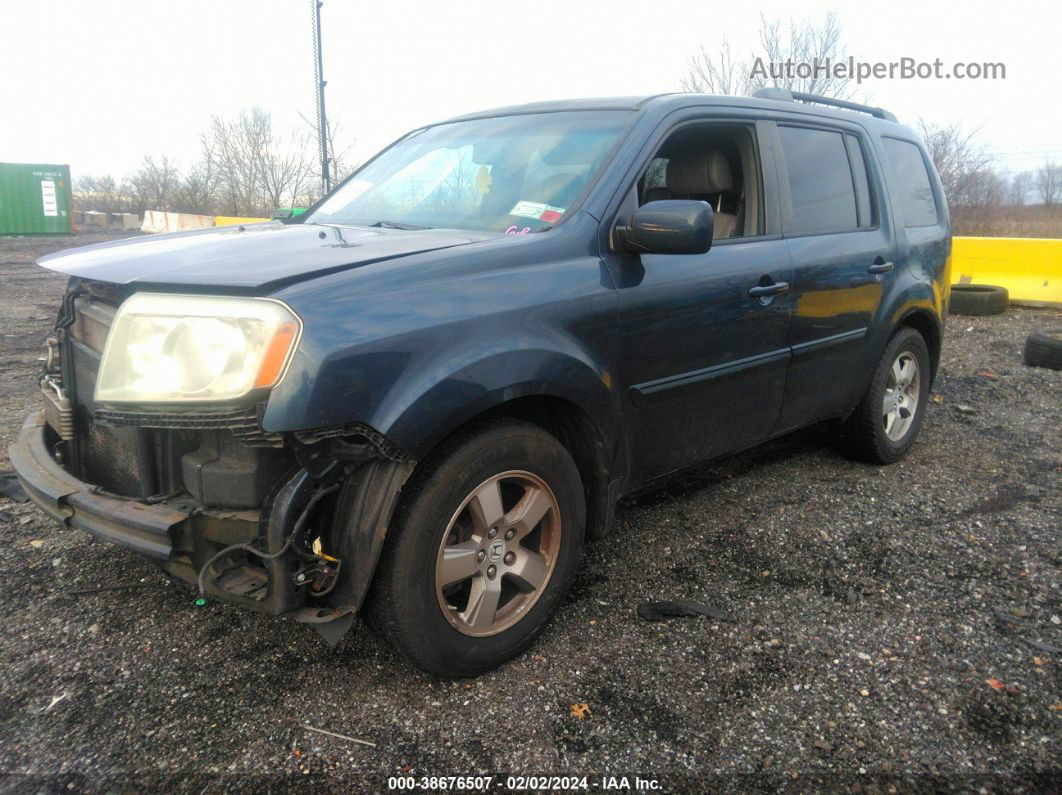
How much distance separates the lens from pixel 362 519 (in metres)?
2.17

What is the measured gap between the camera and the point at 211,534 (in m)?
2.17

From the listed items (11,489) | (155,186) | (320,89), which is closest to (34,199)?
(155,186)

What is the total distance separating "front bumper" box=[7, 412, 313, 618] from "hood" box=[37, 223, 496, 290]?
0.58 metres

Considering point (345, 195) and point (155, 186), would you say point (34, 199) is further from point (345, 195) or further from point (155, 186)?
point (345, 195)

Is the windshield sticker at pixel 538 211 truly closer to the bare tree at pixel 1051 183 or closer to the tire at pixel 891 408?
the tire at pixel 891 408

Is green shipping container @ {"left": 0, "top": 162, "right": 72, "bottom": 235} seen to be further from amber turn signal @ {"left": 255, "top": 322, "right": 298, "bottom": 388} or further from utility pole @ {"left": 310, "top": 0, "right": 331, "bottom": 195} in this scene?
amber turn signal @ {"left": 255, "top": 322, "right": 298, "bottom": 388}

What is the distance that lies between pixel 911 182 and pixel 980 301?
565 centimetres

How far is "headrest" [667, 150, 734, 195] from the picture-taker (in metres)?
3.46

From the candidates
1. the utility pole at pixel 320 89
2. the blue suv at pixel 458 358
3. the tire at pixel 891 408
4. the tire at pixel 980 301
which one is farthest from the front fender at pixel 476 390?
the utility pole at pixel 320 89

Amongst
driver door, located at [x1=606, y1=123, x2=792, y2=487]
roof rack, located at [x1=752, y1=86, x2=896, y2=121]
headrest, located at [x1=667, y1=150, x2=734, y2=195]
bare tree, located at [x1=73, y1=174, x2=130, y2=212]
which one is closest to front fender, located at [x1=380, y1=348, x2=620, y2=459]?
driver door, located at [x1=606, y1=123, x2=792, y2=487]

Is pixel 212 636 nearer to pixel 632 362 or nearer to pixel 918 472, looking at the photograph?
pixel 632 362

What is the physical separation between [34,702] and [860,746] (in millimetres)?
2415

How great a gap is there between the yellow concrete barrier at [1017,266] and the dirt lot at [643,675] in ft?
23.3

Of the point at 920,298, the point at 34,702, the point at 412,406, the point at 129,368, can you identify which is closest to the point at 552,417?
the point at 412,406
